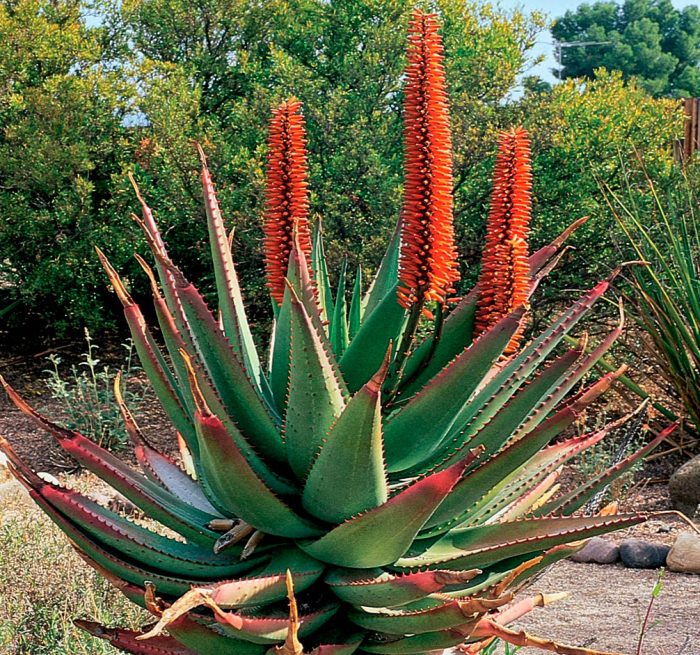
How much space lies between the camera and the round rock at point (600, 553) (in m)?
5.28

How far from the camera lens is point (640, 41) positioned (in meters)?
53.8

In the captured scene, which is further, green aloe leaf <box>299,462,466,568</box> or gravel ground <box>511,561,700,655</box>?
A: gravel ground <box>511,561,700,655</box>

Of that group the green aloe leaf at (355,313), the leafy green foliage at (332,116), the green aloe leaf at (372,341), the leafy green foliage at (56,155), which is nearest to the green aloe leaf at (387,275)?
the green aloe leaf at (355,313)

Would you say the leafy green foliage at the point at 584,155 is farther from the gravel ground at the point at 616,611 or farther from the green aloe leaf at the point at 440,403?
the green aloe leaf at the point at 440,403

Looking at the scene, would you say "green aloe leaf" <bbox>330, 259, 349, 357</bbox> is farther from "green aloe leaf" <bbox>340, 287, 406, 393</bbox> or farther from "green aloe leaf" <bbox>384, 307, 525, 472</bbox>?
"green aloe leaf" <bbox>384, 307, 525, 472</bbox>

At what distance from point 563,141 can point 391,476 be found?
21.9 feet

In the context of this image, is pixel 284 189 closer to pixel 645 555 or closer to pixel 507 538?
pixel 507 538

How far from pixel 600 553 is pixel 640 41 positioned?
176 ft

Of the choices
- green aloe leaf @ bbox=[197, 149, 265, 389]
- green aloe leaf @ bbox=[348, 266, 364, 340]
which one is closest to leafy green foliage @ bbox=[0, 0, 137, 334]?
green aloe leaf @ bbox=[348, 266, 364, 340]

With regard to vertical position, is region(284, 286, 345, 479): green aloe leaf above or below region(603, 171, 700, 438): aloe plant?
above

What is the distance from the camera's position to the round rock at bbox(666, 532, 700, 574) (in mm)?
4938

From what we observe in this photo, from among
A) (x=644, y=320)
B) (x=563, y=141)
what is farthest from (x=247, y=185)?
(x=644, y=320)

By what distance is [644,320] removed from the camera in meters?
6.19

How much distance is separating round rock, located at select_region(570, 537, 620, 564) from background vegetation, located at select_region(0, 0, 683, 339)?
3.02 metres
